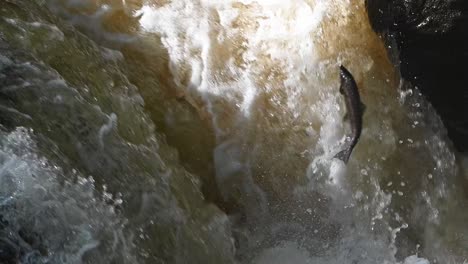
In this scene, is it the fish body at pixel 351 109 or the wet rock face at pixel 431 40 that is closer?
the fish body at pixel 351 109

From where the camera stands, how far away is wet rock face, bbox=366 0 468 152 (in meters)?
4.36

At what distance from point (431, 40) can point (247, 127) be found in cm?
135

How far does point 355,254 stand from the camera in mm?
4172

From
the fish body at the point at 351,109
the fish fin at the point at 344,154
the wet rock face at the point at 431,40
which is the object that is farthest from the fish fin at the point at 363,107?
the wet rock face at the point at 431,40

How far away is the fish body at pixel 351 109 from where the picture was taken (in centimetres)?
407

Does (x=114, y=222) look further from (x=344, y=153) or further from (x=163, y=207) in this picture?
(x=344, y=153)

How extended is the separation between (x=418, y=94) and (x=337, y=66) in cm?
64

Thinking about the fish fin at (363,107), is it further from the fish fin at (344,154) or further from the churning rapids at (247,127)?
the fish fin at (344,154)

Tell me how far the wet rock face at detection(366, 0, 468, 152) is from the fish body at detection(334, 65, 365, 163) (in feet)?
1.63

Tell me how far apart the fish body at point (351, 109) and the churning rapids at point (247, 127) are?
0.20 feet

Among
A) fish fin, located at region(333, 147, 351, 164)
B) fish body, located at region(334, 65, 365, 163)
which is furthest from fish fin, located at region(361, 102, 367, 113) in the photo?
fish fin, located at region(333, 147, 351, 164)

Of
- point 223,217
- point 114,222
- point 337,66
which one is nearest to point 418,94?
point 337,66

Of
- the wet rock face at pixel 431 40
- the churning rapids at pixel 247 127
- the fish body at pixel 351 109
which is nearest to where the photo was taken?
the churning rapids at pixel 247 127

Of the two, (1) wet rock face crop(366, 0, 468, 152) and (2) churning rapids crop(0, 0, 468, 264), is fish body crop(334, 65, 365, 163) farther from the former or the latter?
(1) wet rock face crop(366, 0, 468, 152)
